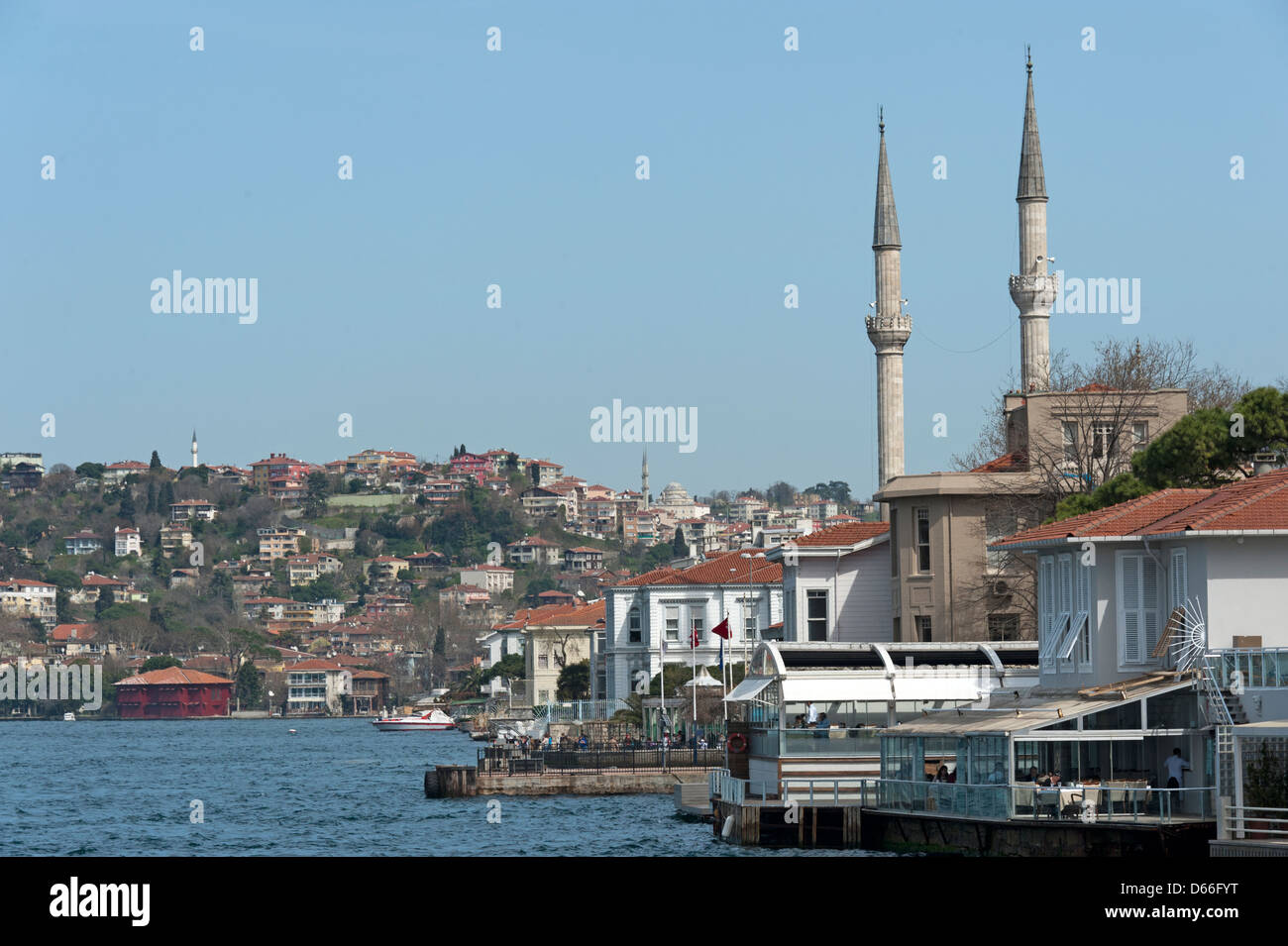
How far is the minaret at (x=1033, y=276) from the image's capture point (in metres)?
69.5

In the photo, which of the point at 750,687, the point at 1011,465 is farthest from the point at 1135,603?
the point at 1011,465

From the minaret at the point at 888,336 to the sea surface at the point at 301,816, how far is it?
2038 centimetres

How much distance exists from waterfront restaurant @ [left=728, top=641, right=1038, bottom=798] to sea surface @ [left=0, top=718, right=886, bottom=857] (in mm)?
2244

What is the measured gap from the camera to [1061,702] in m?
30.4

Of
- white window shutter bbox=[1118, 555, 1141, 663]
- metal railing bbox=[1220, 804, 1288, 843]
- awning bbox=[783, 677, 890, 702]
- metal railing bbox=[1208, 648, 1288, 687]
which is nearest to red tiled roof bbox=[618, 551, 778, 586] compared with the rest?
awning bbox=[783, 677, 890, 702]

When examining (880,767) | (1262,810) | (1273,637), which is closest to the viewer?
(1262,810)

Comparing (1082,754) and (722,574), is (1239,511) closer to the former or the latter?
(1082,754)

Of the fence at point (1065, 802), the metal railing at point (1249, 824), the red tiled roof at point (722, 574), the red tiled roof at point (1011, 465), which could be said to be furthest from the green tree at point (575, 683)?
the metal railing at point (1249, 824)

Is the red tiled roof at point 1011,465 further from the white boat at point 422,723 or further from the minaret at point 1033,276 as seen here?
the white boat at point 422,723

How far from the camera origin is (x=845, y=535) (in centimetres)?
6103

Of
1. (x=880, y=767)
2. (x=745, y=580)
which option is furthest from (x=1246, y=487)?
(x=745, y=580)
